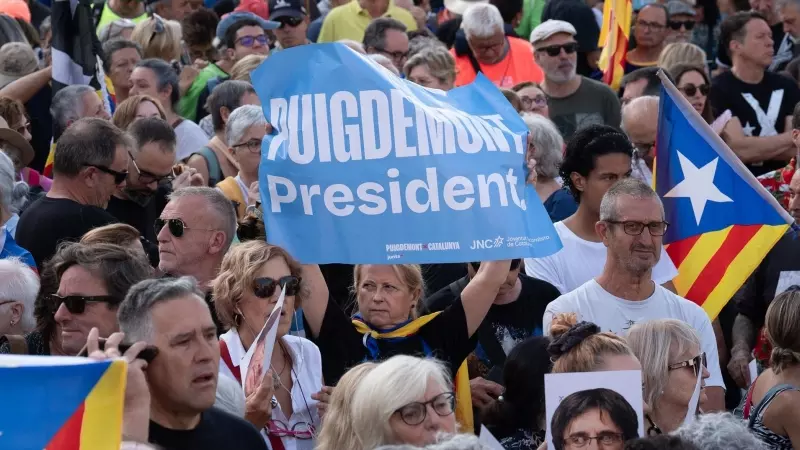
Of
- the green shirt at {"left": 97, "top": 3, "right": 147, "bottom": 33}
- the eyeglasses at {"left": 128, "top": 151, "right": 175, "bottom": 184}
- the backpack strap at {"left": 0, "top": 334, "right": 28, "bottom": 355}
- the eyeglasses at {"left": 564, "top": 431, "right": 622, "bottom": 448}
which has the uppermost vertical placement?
the green shirt at {"left": 97, "top": 3, "right": 147, "bottom": 33}

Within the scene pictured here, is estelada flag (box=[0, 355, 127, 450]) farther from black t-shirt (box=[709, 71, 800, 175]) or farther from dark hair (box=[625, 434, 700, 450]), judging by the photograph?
black t-shirt (box=[709, 71, 800, 175])

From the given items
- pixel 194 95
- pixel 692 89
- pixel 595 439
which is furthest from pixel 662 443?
Answer: pixel 194 95

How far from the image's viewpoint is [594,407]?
4770mm

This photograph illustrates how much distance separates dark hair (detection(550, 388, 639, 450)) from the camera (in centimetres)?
474

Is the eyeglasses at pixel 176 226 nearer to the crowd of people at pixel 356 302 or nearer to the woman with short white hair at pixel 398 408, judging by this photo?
the crowd of people at pixel 356 302

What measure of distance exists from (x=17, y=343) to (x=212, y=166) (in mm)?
2956

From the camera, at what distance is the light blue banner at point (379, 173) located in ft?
19.0

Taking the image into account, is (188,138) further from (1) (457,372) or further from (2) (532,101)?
(1) (457,372)

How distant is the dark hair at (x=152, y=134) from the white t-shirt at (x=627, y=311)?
2.43m

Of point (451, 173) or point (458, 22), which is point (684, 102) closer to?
point (451, 173)

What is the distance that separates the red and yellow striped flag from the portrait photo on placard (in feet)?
21.0

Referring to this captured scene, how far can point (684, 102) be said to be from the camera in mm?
7117

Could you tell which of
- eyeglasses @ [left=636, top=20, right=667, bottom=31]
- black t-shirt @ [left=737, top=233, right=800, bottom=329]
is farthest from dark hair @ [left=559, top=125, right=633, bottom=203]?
eyeglasses @ [left=636, top=20, right=667, bottom=31]

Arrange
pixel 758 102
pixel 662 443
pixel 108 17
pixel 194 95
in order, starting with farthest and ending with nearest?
pixel 108 17, pixel 194 95, pixel 758 102, pixel 662 443
